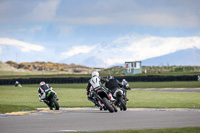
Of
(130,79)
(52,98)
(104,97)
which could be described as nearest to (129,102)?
(52,98)

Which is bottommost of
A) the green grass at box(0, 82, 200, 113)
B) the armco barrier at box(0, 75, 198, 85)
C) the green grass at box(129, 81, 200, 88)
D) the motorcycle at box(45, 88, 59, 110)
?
the green grass at box(0, 82, 200, 113)

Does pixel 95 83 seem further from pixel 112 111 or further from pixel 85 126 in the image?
pixel 85 126

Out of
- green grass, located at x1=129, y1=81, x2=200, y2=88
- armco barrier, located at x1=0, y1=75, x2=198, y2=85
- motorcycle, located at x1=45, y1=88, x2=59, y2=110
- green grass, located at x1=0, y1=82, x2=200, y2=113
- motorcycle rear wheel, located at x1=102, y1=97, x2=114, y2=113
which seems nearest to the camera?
motorcycle rear wheel, located at x1=102, y1=97, x2=114, y2=113

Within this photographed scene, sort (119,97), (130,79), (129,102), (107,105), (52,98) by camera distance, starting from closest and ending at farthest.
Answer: (107,105) < (119,97) < (52,98) < (129,102) < (130,79)

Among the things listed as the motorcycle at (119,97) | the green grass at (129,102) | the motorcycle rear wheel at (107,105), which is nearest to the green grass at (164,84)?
the green grass at (129,102)

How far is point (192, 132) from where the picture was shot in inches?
473

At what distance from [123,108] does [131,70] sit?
79220 mm

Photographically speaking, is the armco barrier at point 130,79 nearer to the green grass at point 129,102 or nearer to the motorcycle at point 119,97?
the green grass at point 129,102

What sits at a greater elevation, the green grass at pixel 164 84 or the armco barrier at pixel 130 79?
the armco barrier at pixel 130 79

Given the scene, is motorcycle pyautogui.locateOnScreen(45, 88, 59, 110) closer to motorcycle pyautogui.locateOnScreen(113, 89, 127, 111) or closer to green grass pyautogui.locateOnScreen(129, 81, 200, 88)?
motorcycle pyautogui.locateOnScreen(113, 89, 127, 111)

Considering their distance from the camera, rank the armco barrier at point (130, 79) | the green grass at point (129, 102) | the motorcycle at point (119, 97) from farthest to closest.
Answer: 1. the armco barrier at point (130, 79)
2. the green grass at point (129, 102)
3. the motorcycle at point (119, 97)

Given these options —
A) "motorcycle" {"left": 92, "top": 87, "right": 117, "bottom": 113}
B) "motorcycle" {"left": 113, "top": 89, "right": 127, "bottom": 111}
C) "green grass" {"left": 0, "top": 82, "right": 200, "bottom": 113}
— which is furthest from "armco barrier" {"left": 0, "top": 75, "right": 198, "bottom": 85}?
"motorcycle" {"left": 92, "top": 87, "right": 117, "bottom": 113}

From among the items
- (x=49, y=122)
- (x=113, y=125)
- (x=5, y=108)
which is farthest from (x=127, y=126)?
(x=5, y=108)

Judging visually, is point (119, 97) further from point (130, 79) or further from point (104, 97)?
point (130, 79)
